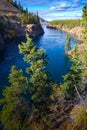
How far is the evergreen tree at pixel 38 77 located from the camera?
52562 mm

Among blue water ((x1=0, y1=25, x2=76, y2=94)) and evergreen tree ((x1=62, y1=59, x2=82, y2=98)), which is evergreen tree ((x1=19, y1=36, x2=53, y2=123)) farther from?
blue water ((x1=0, y1=25, x2=76, y2=94))

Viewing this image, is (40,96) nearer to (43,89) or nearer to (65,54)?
(43,89)

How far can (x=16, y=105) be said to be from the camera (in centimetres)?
5403

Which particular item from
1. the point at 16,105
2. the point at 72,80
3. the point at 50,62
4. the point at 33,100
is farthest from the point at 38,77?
the point at 50,62

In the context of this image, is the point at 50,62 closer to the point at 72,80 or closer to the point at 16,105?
the point at 72,80

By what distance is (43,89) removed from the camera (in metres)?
54.0

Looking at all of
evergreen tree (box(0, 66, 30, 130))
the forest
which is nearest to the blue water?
the forest

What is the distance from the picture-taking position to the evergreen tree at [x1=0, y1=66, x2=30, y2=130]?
177 ft

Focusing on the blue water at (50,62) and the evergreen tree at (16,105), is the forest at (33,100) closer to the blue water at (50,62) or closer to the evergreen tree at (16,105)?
the evergreen tree at (16,105)

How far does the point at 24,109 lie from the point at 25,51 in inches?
424

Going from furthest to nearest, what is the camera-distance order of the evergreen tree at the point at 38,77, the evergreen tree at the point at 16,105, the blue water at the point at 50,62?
the blue water at the point at 50,62, the evergreen tree at the point at 16,105, the evergreen tree at the point at 38,77

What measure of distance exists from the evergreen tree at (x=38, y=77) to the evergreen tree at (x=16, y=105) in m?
1.82

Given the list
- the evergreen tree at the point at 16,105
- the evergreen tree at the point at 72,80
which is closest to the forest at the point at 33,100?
the evergreen tree at the point at 16,105

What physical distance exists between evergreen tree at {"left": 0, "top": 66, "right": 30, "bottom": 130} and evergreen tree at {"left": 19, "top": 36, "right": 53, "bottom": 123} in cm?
182
